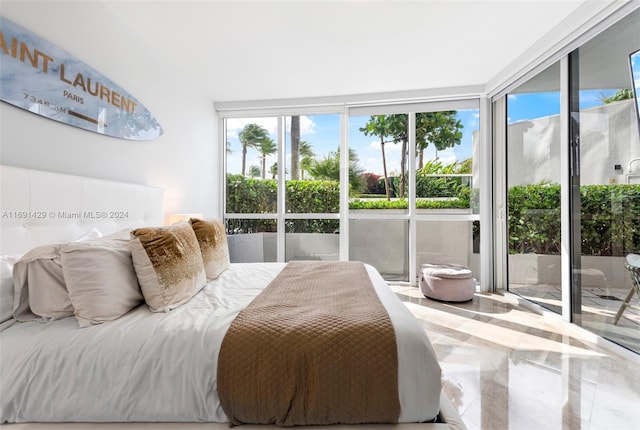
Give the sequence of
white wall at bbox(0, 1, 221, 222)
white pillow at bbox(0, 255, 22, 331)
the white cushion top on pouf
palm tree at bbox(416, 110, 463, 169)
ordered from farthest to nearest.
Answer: palm tree at bbox(416, 110, 463, 169), the white cushion top on pouf, white wall at bbox(0, 1, 221, 222), white pillow at bbox(0, 255, 22, 331)

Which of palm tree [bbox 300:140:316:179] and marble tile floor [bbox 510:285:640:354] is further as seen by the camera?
palm tree [bbox 300:140:316:179]

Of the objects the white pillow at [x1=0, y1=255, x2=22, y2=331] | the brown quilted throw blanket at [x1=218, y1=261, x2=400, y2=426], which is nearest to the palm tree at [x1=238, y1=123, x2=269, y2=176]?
the white pillow at [x1=0, y1=255, x2=22, y2=331]

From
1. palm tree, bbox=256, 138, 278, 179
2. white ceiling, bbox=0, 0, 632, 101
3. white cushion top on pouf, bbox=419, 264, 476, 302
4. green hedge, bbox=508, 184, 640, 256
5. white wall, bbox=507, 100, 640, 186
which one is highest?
white ceiling, bbox=0, 0, 632, 101

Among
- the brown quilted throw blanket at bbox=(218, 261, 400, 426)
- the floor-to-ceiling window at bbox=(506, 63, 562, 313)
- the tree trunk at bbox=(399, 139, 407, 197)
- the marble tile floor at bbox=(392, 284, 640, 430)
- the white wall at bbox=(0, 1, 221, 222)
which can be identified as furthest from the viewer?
the tree trunk at bbox=(399, 139, 407, 197)

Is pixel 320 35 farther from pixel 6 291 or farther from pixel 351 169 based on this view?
pixel 6 291

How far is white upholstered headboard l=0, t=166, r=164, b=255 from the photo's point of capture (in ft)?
4.65

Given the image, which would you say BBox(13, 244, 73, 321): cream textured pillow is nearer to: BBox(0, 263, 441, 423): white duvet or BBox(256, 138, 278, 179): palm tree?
BBox(0, 263, 441, 423): white duvet

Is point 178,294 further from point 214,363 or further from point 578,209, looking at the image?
point 578,209

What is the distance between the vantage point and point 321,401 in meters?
0.99

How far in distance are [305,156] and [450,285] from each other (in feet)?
8.06

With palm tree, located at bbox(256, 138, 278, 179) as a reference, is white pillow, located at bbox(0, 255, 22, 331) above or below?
below

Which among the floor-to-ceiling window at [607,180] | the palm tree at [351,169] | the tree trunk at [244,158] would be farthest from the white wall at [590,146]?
the tree trunk at [244,158]

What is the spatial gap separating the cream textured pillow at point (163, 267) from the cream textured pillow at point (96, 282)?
0.24 feet

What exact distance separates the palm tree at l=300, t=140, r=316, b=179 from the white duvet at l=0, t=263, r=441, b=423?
3.22m
